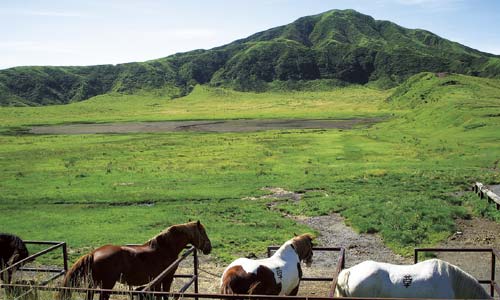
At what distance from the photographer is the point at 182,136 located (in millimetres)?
70312

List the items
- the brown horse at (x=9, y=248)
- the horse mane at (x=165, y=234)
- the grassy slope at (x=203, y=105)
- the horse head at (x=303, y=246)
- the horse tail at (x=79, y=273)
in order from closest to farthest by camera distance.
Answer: the horse tail at (x=79, y=273), the horse mane at (x=165, y=234), the horse head at (x=303, y=246), the brown horse at (x=9, y=248), the grassy slope at (x=203, y=105)

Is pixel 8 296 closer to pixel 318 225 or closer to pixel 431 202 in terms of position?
pixel 318 225

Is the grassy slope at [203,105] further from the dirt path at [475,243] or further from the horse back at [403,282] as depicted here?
the horse back at [403,282]

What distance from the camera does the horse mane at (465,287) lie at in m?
8.03

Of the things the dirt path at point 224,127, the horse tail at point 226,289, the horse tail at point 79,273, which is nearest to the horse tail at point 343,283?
the horse tail at point 226,289

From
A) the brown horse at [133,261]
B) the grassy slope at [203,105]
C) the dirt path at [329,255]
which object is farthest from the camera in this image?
the grassy slope at [203,105]

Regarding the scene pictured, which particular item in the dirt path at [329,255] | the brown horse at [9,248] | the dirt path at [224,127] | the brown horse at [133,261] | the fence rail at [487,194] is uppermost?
the brown horse at [133,261]

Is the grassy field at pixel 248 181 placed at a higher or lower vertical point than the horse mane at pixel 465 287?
lower

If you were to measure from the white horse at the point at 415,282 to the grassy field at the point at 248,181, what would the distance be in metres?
9.15

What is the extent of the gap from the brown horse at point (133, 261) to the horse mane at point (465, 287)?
16.9 feet

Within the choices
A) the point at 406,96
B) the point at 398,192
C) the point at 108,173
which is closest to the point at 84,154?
the point at 108,173

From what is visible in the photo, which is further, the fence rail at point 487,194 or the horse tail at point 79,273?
the fence rail at point 487,194

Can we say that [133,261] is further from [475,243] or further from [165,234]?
[475,243]

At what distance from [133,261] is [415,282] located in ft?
17.3
